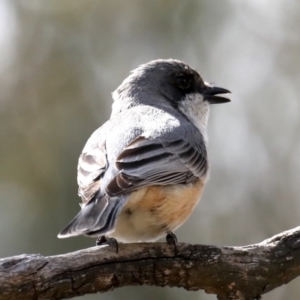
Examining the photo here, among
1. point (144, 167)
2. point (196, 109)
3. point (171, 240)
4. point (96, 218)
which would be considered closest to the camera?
point (96, 218)

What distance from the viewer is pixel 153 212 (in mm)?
5387

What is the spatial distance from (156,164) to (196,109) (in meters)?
1.78

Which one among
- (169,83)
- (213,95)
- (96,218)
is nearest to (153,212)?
(96,218)

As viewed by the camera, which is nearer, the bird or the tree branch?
the tree branch

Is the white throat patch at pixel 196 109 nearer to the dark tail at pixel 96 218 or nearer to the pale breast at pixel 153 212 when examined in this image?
the pale breast at pixel 153 212

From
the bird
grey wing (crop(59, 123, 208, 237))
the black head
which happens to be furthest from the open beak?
grey wing (crop(59, 123, 208, 237))

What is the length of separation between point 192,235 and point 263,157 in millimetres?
1905

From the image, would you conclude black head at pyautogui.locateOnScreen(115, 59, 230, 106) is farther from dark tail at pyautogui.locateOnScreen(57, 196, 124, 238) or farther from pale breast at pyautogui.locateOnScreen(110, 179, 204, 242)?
dark tail at pyautogui.locateOnScreen(57, 196, 124, 238)

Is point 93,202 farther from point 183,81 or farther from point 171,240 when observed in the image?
point 183,81

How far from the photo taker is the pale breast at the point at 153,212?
5293mm

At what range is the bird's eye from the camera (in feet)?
23.9

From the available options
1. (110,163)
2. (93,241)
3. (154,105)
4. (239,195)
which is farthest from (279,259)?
(239,195)

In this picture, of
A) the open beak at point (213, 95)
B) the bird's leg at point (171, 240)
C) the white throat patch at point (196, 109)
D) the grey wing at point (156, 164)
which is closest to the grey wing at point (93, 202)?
the grey wing at point (156, 164)

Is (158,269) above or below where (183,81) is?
below
